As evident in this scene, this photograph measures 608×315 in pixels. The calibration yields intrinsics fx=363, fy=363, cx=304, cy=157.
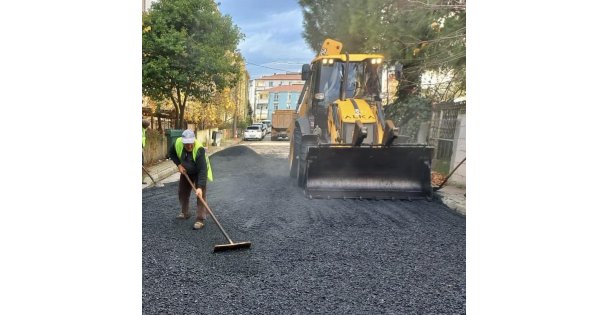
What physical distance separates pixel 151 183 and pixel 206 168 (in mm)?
486

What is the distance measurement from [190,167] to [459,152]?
238 centimetres

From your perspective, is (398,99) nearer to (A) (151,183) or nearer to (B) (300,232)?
(B) (300,232)

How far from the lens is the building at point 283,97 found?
3305 millimetres

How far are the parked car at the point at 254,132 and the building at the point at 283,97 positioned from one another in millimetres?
155

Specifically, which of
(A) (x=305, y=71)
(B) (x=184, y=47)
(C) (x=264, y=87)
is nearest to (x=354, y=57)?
(A) (x=305, y=71)

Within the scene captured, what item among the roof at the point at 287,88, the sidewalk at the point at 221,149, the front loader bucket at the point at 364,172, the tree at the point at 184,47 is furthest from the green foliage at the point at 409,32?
the front loader bucket at the point at 364,172

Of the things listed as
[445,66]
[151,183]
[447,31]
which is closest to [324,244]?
[151,183]

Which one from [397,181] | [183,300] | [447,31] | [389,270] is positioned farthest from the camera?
[397,181]

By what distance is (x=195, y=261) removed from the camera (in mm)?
2729

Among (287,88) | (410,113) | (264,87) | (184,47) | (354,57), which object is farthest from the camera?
(354,57)

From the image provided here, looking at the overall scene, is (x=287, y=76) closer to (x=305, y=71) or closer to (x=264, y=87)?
(x=305, y=71)

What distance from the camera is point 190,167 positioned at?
10.8ft

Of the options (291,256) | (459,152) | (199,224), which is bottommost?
(291,256)

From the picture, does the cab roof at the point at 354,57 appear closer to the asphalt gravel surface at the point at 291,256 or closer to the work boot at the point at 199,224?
the asphalt gravel surface at the point at 291,256
